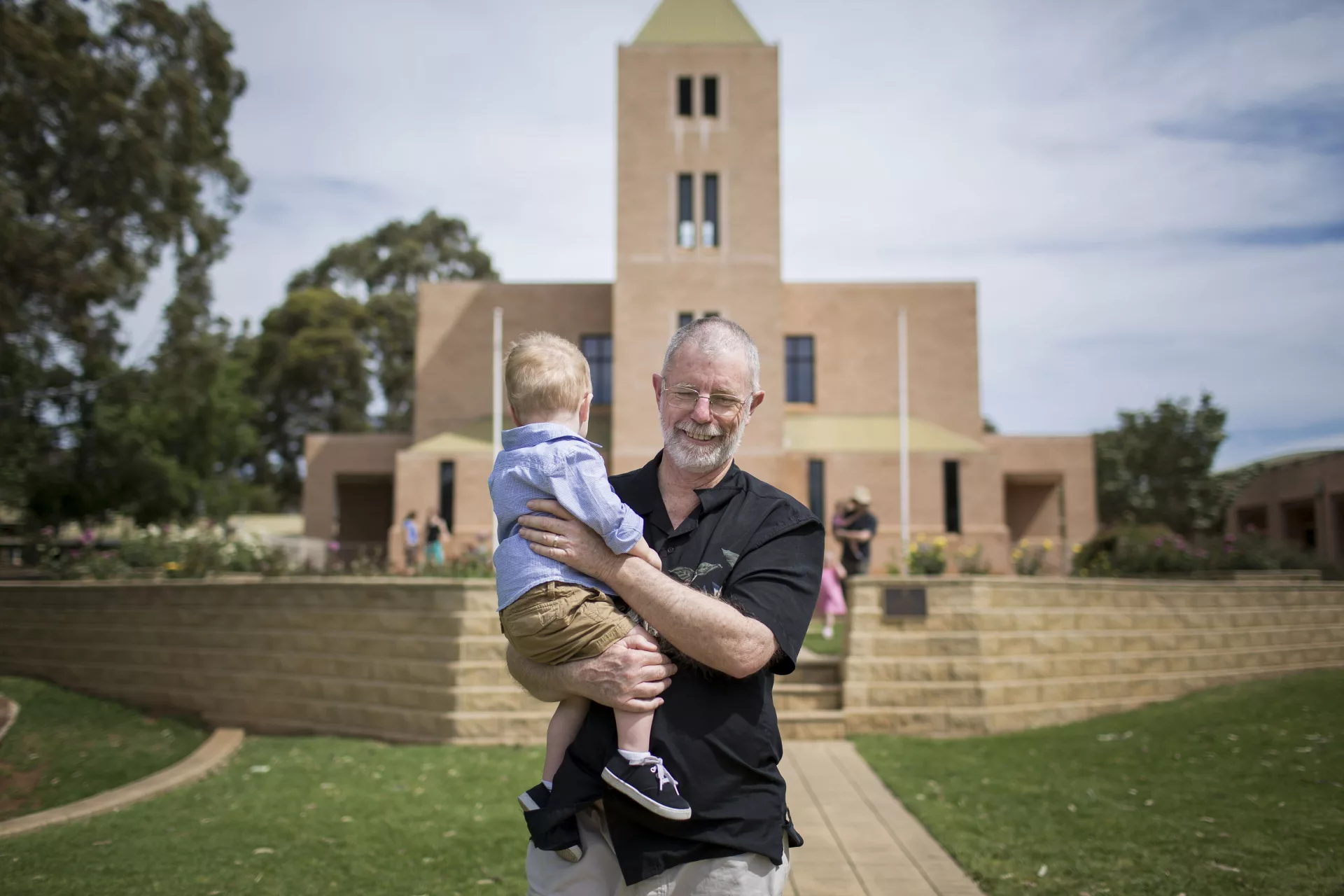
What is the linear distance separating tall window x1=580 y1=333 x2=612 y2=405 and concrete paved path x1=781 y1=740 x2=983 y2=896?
19.9 m

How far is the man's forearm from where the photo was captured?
7.97 ft

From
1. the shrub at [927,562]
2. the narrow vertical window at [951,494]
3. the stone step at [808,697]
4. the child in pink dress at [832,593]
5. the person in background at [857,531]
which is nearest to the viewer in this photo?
the stone step at [808,697]

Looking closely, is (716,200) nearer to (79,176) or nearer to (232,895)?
(79,176)

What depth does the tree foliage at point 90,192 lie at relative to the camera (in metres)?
22.7

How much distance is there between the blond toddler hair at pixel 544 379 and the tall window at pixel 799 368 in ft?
83.6

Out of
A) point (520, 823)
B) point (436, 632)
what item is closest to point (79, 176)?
point (436, 632)

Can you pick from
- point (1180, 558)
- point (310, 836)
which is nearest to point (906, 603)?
point (310, 836)

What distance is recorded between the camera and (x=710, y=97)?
2541 cm

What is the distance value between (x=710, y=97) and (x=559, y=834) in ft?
81.6

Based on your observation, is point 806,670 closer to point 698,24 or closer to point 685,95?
point 685,95

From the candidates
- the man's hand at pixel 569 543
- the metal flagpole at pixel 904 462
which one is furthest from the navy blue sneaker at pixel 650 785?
the metal flagpole at pixel 904 462

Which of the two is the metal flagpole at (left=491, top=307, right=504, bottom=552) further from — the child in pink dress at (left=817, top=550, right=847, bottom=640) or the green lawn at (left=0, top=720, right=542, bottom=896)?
the green lawn at (left=0, top=720, right=542, bottom=896)

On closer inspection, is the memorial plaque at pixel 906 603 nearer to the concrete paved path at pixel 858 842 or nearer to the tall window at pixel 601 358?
the concrete paved path at pixel 858 842

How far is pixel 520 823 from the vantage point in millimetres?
7523
